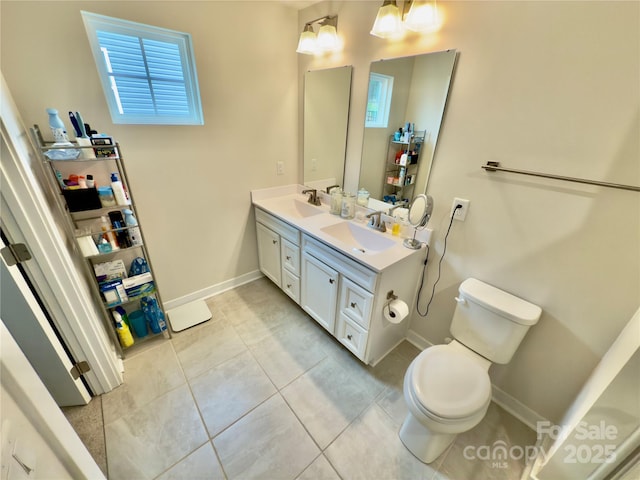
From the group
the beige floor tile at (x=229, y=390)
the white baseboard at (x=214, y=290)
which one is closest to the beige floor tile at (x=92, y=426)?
the beige floor tile at (x=229, y=390)

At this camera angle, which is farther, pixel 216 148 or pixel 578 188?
pixel 216 148

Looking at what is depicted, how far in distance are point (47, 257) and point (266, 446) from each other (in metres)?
1.41

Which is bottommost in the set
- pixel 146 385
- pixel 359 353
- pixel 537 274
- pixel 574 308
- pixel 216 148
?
pixel 146 385

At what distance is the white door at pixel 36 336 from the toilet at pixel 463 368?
177 centimetres

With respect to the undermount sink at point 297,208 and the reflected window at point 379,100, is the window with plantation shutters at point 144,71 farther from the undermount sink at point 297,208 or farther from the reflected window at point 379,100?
the reflected window at point 379,100

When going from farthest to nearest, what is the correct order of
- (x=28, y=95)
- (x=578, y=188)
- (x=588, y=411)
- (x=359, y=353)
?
(x=359, y=353), (x=28, y=95), (x=578, y=188), (x=588, y=411)

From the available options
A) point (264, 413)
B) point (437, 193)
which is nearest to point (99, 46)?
point (437, 193)

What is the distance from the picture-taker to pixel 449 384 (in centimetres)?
122

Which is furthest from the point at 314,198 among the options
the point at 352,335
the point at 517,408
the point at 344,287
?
the point at 517,408

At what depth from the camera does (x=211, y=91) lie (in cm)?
183

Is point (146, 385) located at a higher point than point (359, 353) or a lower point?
lower

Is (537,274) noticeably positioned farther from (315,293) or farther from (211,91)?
(211,91)

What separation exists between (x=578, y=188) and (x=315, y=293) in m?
1.54

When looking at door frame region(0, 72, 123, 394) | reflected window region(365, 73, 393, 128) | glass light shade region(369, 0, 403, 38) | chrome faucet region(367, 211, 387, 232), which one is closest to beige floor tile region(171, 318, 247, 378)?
door frame region(0, 72, 123, 394)
